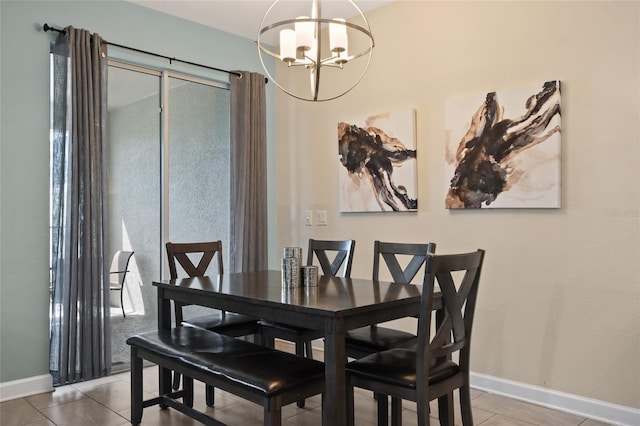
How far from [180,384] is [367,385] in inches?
67.0

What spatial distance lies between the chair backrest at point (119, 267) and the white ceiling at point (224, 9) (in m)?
1.89

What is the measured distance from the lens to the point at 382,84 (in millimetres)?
3918

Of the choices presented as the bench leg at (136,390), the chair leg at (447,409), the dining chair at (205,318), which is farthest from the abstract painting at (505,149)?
the bench leg at (136,390)

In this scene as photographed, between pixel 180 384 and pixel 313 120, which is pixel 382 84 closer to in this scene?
pixel 313 120

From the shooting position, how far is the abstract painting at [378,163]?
371cm

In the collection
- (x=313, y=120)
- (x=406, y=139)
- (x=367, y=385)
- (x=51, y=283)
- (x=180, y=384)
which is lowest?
(x=180, y=384)

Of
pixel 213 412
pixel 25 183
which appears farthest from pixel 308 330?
pixel 25 183

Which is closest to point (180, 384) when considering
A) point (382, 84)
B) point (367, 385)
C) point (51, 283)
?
point (51, 283)

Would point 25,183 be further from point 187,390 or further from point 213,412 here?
point 213,412

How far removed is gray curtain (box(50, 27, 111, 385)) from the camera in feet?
10.8

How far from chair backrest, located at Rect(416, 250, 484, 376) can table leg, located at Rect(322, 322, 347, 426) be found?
0.30m

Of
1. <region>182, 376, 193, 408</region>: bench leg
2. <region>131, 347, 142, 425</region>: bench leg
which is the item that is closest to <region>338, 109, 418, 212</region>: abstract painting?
<region>182, 376, 193, 408</region>: bench leg

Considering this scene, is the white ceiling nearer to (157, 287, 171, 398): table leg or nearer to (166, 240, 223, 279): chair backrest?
(166, 240, 223, 279): chair backrest

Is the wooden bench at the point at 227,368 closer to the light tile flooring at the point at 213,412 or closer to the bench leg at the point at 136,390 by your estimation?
the bench leg at the point at 136,390
